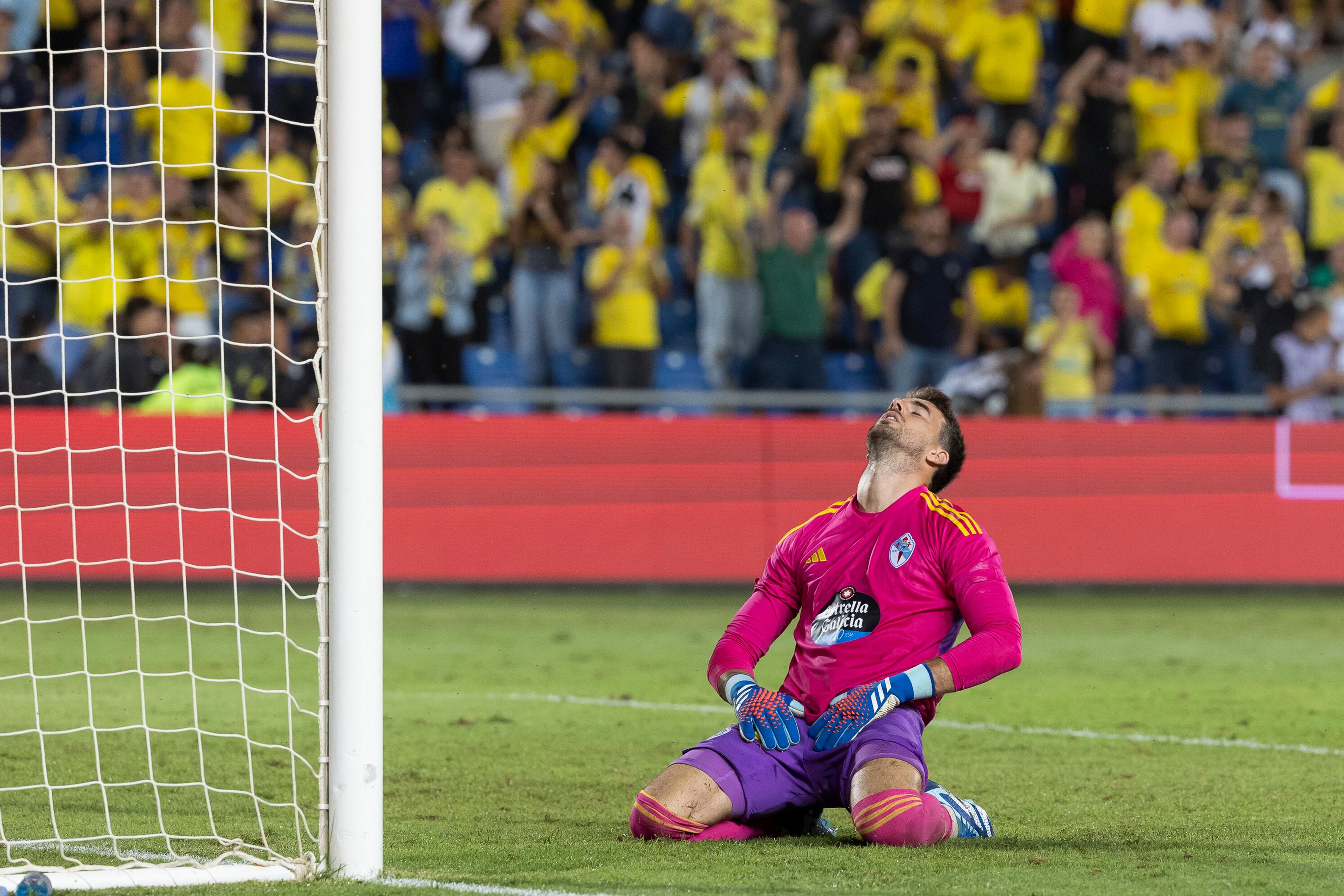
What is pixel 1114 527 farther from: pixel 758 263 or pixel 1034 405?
pixel 758 263

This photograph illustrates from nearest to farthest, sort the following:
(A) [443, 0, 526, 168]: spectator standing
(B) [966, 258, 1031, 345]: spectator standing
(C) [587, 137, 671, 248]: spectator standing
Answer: (C) [587, 137, 671, 248]: spectator standing < (B) [966, 258, 1031, 345]: spectator standing < (A) [443, 0, 526, 168]: spectator standing

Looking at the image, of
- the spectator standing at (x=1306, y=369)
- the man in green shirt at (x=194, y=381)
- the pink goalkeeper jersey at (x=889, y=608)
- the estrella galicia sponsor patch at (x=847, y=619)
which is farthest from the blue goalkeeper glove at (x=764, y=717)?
the spectator standing at (x=1306, y=369)

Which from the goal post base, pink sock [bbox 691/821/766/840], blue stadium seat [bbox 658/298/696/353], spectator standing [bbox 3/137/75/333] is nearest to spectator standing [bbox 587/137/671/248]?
blue stadium seat [bbox 658/298/696/353]

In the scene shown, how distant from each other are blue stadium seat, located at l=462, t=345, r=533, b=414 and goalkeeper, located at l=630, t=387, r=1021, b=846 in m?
7.44

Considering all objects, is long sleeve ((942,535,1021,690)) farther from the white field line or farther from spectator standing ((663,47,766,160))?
spectator standing ((663,47,766,160))

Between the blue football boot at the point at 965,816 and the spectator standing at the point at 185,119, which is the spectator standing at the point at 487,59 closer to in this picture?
the spectator standing at the point at 185,119

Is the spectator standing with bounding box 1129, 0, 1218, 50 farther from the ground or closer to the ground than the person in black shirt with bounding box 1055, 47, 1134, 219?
farther from the ground

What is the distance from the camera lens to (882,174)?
12680mm

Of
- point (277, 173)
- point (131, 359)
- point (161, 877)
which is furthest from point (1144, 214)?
point (161, 877)

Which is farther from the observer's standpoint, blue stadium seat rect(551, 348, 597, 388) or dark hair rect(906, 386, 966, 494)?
blue stadium seat rect(551, 348, 597, 388)

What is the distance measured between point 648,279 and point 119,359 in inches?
149

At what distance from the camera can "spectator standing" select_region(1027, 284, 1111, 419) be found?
12016mm

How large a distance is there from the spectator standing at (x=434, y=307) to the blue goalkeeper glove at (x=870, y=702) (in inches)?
308

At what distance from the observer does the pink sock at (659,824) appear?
14.2 ft
